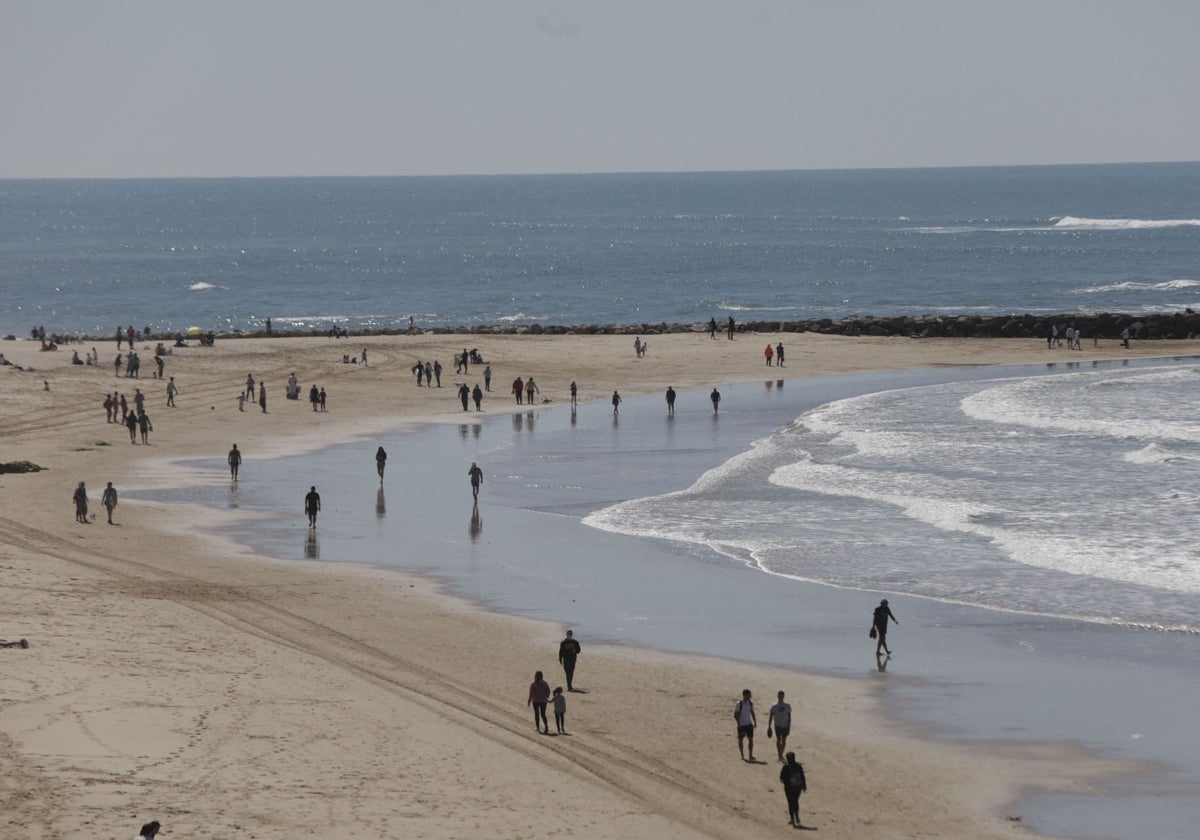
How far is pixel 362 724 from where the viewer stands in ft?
57.8

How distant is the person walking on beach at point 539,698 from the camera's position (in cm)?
1817

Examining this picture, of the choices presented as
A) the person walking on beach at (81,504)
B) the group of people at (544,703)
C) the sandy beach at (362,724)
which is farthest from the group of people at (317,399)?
the group of people at (544,703)

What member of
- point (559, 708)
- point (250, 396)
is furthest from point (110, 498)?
point (250, 396)

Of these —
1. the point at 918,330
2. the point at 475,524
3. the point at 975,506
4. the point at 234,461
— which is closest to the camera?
the point at 475,524

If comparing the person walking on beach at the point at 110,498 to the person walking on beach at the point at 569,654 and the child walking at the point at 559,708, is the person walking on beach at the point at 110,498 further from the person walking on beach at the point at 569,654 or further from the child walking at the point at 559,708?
the child walking at the point at 559,708

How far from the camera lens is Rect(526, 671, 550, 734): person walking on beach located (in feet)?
59.6

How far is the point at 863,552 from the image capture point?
28.9 metres

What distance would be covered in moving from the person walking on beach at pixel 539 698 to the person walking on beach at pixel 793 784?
3.51 meters

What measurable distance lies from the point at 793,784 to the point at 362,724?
202 inches

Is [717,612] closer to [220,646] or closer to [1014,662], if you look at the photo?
[1014,662]

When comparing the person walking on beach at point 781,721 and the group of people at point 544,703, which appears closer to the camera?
the person walking on beach at point 781,721

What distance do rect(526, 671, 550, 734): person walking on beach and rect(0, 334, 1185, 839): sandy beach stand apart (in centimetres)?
20

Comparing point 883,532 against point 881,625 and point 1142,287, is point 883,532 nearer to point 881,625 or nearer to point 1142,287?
point 881,625

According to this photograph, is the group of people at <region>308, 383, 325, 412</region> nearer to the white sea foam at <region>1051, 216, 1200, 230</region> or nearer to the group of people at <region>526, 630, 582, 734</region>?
the group of people at <region>526, 630, 582, 734</region>
